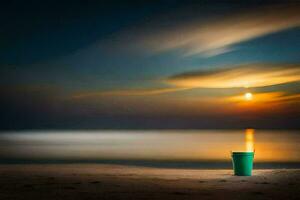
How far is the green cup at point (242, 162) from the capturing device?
1444 centimetres

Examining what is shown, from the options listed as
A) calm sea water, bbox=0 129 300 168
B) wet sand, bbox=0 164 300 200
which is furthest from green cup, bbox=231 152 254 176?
calm sea water, bbox=0 129 300 168

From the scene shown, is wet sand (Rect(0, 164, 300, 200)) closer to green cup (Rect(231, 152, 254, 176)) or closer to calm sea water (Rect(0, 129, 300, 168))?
green cup (Rect(231, 152, 254, 176))

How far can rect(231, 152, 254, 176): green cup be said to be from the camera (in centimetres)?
1444

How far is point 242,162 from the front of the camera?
48.3 feet

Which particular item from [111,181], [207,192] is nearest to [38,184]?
[111,181]

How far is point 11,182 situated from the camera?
12.9m

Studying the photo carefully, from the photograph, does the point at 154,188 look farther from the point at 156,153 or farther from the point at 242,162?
the point at 156,153

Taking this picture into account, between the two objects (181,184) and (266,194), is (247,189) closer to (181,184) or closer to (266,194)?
(266,194)

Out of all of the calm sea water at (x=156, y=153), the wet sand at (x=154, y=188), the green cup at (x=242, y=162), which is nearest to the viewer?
the wet sand at (x=154, y=188)

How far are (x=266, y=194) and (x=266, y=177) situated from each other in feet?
12.0

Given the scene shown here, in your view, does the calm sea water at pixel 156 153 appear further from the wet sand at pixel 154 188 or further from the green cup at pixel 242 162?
the wet sand at pixel 154 188

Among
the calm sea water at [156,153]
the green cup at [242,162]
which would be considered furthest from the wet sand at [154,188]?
the calm sea water at [156,153]

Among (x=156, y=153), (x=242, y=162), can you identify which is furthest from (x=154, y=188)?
(x=156, y=153)

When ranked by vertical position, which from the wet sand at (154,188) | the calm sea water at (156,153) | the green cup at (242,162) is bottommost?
the wet sand at (154,188)
